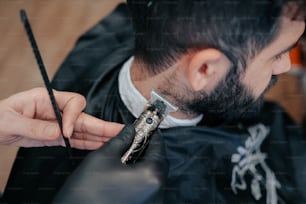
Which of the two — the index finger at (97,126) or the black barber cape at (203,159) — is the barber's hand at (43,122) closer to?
the index finger at (97,126)

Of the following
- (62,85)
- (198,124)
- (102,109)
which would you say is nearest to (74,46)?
(62,85)

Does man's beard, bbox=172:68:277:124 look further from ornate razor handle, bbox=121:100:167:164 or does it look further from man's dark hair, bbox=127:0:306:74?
ornate razor handle, bbox=121:100:167:164

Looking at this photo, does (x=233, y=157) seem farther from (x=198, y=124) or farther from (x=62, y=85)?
(x=62, y=85)

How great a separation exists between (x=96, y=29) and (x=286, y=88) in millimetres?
739

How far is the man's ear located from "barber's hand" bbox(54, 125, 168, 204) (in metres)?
0.18

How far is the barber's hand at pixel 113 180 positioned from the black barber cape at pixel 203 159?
0.30m

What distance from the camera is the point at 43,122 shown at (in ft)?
2.92

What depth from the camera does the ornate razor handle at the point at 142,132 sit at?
0.79m

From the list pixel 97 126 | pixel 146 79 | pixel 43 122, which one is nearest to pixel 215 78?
pixel 146 79

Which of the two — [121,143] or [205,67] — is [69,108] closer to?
[121,143]

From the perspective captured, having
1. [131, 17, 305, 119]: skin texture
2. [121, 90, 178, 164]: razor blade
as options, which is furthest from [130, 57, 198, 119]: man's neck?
[121, 90, 178, 164]: razor blade

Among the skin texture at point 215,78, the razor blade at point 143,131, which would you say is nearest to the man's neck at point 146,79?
the skin texture at point 215,78

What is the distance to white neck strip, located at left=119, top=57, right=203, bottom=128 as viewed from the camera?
1013 mm

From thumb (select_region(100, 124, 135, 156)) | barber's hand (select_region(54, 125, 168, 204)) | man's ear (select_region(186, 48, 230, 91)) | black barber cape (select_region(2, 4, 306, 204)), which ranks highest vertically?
man's ear (select_region(186, 48, 230, 91))
